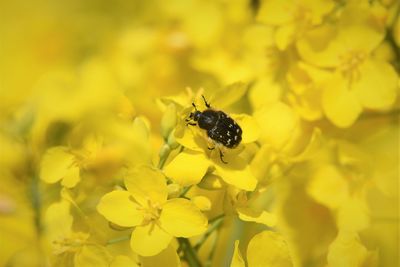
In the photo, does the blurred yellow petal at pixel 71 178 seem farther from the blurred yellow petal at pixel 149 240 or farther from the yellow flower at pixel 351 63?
the yellow flower at pixel 351 63

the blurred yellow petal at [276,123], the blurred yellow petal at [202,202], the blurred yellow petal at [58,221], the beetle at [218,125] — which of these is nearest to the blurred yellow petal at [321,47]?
the blurred yellow petal at [276,123]

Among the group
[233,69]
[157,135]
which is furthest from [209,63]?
[157,135]

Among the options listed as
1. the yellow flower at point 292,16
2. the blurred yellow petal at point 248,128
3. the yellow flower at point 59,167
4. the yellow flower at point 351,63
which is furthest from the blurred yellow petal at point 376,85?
the yellow flower at point 59,167

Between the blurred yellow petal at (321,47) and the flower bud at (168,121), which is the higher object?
the flower bud at (168,121)

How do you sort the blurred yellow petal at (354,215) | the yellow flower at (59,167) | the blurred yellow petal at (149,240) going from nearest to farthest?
the blurred yellow petal at (149,240) < the yellow flower at (59,167) < the blurred yellow petal at (354,215)

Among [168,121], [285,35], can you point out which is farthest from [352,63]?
[168,121]

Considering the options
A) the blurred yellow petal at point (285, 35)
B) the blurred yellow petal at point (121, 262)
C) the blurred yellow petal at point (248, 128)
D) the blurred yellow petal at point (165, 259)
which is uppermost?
the blurred yellow petal at point (248, 128)

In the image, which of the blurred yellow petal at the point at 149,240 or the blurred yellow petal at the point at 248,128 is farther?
the blurred yellow petal at the point at 248,128

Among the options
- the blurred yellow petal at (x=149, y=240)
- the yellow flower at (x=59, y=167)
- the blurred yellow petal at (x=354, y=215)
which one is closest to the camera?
the blurred yellow petal at (x=149, y=240)

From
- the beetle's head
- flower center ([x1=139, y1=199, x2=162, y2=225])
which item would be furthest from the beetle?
flower center ([x1=139, y1=199, x2=162, y2=225])
